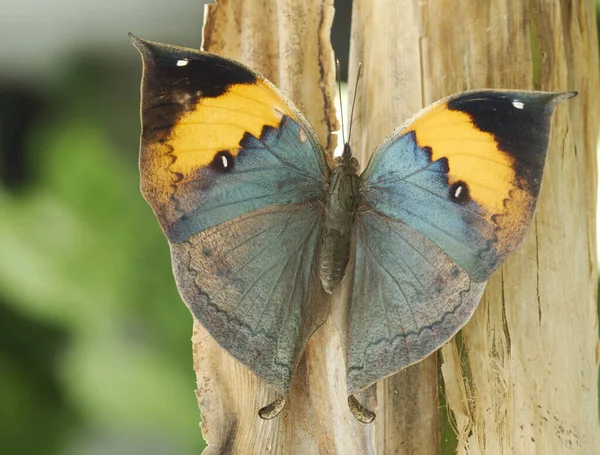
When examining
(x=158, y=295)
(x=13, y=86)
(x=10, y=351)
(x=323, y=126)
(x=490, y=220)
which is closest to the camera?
(x=490, y=220)

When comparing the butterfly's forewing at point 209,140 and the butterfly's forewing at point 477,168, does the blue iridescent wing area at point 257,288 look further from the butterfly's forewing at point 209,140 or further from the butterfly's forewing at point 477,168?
the butterfly's forewing at point 477,168

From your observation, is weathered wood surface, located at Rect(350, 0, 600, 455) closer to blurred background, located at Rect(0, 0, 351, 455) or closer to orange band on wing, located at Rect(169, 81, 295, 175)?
orange band on wing, located at Rect(169, 81, 295, 175)


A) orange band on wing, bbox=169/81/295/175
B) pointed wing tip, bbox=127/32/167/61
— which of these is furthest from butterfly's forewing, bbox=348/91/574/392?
pointed wing tip, bbox=127/32/167/61

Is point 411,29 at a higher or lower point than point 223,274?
higher

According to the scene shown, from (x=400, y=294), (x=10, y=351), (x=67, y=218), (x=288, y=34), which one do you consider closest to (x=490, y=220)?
(x=400, y=294)

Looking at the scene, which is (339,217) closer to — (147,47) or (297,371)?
(297,371)

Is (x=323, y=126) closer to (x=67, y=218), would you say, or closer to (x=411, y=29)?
(x=411, y=29)

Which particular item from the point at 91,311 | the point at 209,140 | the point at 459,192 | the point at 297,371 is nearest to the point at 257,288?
the point at 297,371

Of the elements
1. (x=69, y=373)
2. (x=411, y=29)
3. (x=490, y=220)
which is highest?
(x=411, y=29)
